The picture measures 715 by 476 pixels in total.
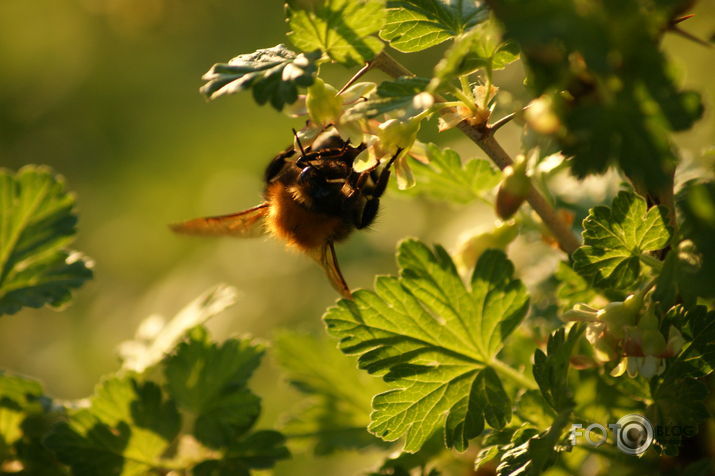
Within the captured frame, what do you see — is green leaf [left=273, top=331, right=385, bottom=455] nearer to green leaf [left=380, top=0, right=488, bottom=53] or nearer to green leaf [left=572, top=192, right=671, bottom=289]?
green leaf [left=572, top=192, right=671, bottom=289]

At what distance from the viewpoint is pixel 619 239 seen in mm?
1176

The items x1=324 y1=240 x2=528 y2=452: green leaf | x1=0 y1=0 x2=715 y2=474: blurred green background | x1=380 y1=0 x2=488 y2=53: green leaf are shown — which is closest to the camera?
x1=380 y1=0 x2=488 y2=53: green leaf

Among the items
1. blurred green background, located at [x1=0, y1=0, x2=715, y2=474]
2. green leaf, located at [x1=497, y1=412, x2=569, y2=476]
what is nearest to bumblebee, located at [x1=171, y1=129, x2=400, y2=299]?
green leaf, located at [x1=497, y1=412, x2=569, y2=476]

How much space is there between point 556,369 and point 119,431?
0.89 metres

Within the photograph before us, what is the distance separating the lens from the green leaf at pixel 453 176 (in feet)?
4.92

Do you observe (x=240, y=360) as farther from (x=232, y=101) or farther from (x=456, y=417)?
(x=232, y=101)

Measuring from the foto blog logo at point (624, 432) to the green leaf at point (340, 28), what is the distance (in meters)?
0.70

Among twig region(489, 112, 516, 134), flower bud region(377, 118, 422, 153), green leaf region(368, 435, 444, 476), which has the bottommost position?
green leaf region(368, 435, 444, 476)

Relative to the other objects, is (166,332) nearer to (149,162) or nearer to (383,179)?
(383,179)

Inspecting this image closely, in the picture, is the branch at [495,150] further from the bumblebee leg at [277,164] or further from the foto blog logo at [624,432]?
the bumblebee leg at [277,164]

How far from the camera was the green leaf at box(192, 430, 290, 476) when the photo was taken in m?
1.50

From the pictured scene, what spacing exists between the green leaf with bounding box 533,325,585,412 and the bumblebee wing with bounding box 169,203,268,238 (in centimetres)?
82

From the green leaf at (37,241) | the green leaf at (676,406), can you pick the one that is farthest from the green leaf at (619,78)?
the green leaf at (37,241)

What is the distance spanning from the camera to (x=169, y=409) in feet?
5.07
